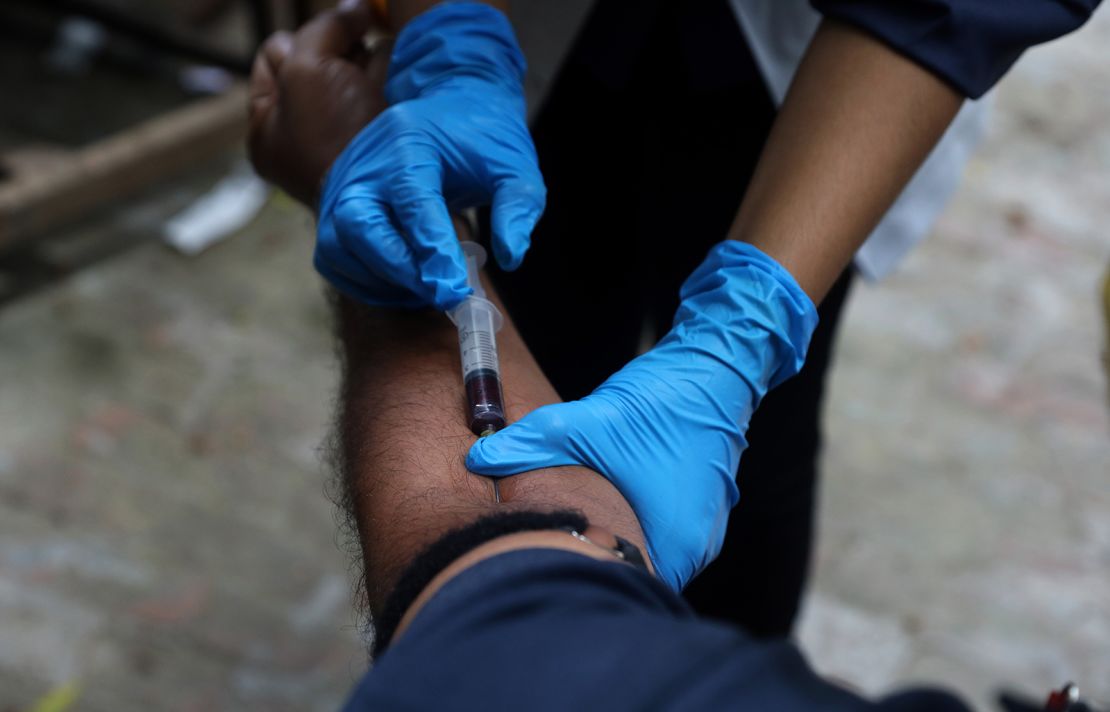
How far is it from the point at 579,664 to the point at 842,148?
1.84 ft

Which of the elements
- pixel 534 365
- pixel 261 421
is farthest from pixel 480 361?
pixel 261 421

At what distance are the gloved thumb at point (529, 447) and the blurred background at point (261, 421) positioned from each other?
0.60m

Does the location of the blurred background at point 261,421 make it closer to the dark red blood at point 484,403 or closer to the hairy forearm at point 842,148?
the hairy forearm at point 842,148

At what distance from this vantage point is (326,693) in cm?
174

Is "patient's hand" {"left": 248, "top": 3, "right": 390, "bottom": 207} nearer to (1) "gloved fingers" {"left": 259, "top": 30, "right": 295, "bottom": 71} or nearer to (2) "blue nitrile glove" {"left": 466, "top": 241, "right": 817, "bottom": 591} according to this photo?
(1) "gloved fingers" {"left": 259, "top": 30, "right": 295, "bottom": 71}

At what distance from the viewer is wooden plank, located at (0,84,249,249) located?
236 cm

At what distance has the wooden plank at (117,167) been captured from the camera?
236 cm

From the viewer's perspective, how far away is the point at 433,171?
919 mm

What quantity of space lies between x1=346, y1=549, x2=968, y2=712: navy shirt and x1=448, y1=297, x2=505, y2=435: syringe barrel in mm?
278

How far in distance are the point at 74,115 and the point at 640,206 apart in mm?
2213

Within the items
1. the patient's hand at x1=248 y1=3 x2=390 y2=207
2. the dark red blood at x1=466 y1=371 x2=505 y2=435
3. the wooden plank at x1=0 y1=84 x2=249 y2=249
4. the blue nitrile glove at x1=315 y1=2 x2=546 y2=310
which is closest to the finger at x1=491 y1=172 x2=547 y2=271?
the blue nitrile glove at x1=315 y1=2 x2=546 y2=310

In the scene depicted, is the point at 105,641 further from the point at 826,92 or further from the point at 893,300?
the point at 893,300

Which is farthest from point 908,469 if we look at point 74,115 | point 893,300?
point 74,115

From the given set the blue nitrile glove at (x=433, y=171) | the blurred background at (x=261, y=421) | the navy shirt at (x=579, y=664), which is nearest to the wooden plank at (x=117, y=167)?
the blurred background at (x=261, y=421)
